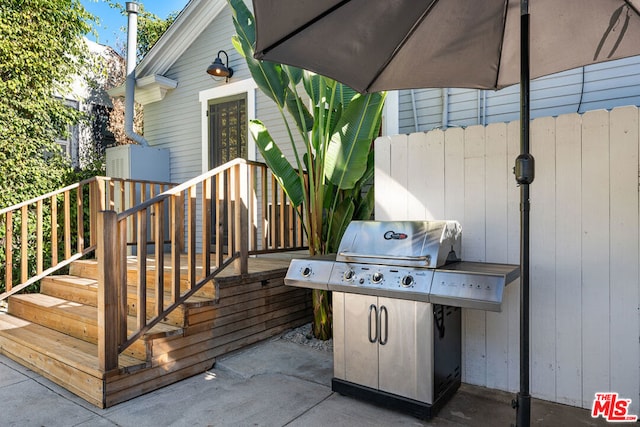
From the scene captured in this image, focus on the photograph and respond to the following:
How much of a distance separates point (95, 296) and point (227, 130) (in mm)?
3144

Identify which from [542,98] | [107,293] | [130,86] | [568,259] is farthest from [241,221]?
[130,86]

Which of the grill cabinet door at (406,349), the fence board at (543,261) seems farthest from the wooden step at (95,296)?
the fence board at (543,261)

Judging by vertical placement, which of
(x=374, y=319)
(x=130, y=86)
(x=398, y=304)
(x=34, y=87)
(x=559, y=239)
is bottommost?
(x=374, y=319)

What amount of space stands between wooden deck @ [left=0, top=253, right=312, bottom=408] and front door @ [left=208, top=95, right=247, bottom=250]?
209cm

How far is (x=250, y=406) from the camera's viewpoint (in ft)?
9.15

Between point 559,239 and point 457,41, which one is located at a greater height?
point 457,41

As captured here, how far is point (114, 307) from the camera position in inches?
111

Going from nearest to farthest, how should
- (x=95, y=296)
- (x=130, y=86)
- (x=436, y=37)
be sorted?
(x=436, y=37)
(x=95, y=296)
(x=130, y=86)

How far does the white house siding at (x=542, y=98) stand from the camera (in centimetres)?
347

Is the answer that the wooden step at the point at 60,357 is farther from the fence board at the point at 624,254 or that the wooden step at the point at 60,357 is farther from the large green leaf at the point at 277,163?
the fence board at the point at 624,254

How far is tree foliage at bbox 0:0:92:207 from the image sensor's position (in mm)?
5750

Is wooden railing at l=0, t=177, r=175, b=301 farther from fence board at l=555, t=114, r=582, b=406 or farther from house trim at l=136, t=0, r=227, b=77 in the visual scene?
fence board at l=555, t=114, r=582, b=406

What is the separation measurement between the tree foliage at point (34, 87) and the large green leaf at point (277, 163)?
4.24m

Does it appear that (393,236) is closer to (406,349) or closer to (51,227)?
(406,349)
